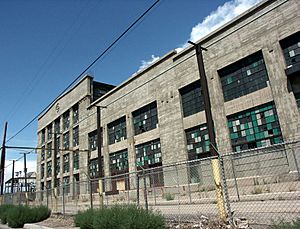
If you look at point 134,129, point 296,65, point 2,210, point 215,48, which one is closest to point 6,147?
point 2,210

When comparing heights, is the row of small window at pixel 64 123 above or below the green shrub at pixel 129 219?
above

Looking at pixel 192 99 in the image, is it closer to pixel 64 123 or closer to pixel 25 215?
pixel 25 215

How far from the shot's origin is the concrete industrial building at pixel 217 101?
21953 mm

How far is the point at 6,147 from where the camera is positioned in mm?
29719

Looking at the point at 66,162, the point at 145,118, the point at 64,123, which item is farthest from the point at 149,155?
the point at 64,123

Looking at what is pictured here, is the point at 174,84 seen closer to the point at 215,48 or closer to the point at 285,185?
the point at 215,48

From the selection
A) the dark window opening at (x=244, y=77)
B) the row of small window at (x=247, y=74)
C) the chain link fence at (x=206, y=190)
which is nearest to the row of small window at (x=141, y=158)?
the row of small window at (x=247, y=74)

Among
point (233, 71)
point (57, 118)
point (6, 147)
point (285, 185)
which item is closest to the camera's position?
point (285, 185)

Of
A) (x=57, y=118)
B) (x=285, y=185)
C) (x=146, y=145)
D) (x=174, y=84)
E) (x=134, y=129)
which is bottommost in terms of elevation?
(x=285, y=185)

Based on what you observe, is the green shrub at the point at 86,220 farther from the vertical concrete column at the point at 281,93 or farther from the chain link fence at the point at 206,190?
the vertical concrete column at the point at 281,93

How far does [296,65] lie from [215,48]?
27.8 ft

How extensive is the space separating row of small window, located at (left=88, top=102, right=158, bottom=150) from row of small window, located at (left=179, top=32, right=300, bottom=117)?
23.5ft

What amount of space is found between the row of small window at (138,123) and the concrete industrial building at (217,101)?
13cm

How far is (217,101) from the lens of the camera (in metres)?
26.7
